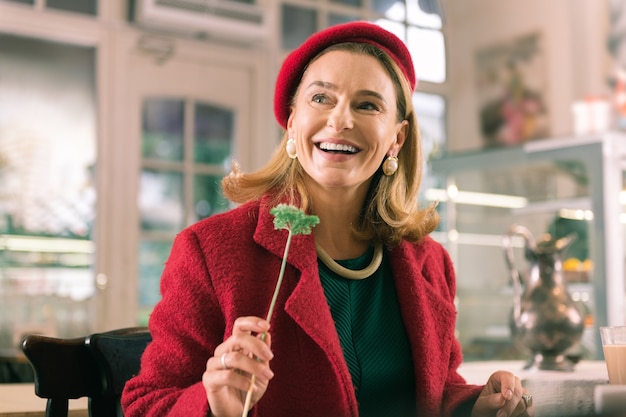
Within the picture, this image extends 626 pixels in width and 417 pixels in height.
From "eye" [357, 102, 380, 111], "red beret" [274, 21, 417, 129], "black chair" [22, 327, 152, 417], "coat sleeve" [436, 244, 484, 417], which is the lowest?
"coat sleeve" [436, 244, 484, 417]

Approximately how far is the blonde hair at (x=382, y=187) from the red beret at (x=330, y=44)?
0.5 inches

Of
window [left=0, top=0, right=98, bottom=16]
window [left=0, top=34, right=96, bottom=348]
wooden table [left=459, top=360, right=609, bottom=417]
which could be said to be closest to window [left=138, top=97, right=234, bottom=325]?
window [left=0, top=34, right=96, bottom=348]

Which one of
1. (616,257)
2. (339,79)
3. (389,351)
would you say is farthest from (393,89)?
(616,257)

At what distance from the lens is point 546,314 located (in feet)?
8.50

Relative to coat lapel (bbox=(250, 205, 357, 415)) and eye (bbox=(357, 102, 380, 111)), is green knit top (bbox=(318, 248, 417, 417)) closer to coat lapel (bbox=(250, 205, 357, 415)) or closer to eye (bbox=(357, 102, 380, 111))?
A: coat lapel (bbox=(250, 205, 357, 415))

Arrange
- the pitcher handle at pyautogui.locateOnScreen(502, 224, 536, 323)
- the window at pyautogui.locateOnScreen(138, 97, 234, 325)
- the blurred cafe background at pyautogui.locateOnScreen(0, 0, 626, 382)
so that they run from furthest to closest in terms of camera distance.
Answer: the window at pyautogui.locateOnScreen(138, 97, 234, 325) → the blurred cafe background at pyautogui.locateOnScreen(0, 0, 626, 382) → the pitcher handle at pyautogui.locateOnScreen(502, 224, 536, 323)

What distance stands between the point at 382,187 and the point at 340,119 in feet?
0.99

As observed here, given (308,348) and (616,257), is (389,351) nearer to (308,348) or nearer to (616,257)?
(308,348)

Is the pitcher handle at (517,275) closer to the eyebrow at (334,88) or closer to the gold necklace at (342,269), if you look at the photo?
the gold necklace at (342,269)

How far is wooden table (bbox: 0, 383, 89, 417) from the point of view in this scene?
1.59 metres

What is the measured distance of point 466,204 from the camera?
5.22 m

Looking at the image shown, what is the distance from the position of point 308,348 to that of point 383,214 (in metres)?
0.39

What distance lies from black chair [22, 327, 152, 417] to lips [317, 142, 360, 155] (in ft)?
1.71

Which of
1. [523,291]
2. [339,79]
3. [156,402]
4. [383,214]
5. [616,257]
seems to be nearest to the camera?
[156,402]
